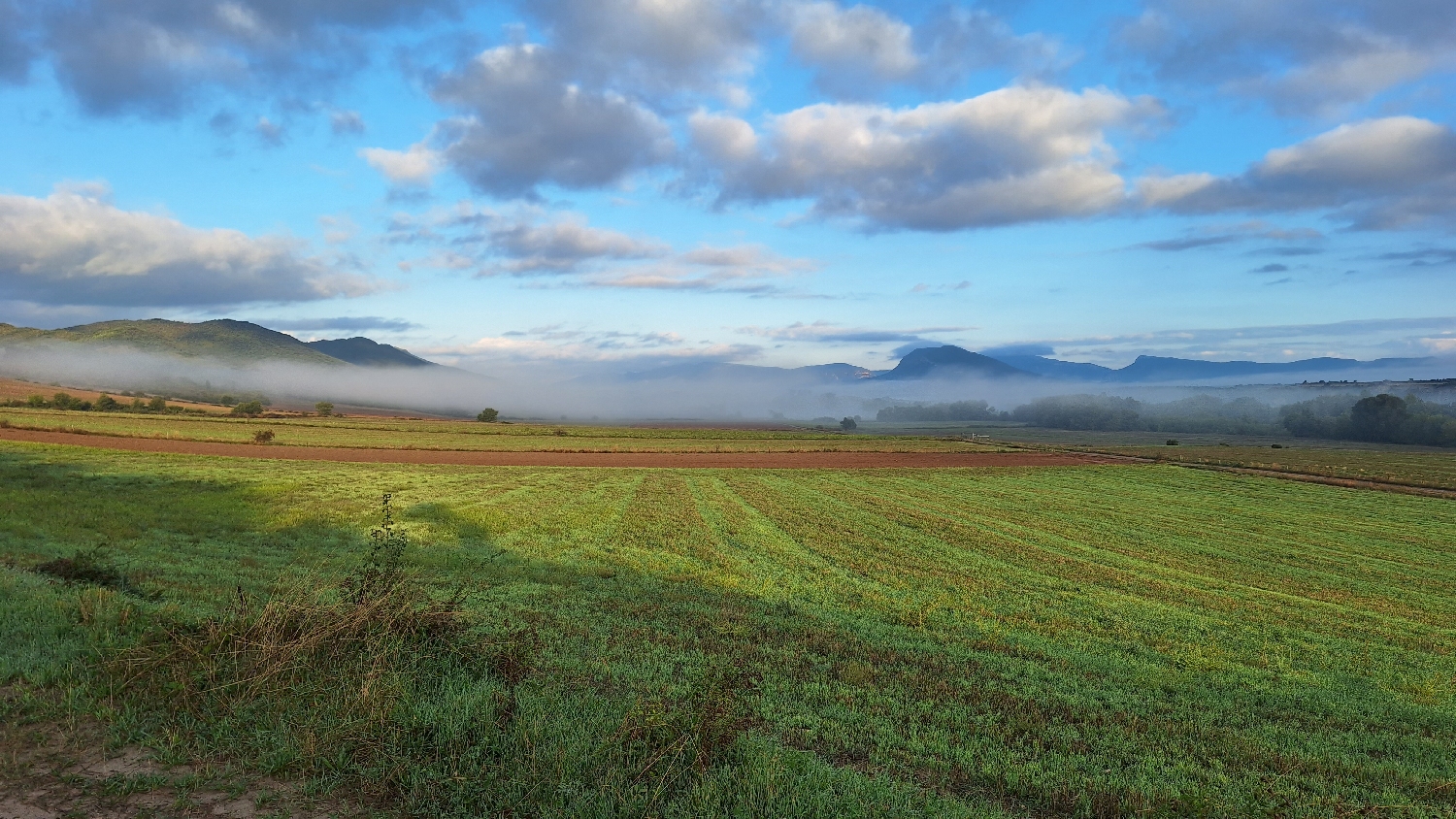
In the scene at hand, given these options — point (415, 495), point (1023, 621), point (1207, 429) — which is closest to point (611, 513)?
point (415, 495)

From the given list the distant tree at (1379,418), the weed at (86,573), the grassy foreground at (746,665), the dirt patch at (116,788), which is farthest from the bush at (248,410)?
the distant tree at (1379,418)

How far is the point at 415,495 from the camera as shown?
3011cm

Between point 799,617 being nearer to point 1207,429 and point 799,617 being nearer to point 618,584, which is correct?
point 618,584

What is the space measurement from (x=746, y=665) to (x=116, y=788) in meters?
6.74

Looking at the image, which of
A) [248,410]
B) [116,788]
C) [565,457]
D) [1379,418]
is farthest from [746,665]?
[1379,418]

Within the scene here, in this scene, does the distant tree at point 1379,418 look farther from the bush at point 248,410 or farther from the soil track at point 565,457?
the bush at point 248,410

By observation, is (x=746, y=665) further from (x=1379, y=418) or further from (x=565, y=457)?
(x=1379, y=418)

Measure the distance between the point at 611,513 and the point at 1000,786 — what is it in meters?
20.9

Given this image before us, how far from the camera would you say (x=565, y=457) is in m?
60.5

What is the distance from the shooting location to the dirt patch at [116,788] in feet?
17.7

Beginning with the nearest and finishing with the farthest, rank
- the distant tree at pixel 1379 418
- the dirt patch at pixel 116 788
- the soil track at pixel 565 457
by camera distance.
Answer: the dirt patch at pixel 116 788
the soil track at pixel 565 457
the distant tree at pixel 1379 418

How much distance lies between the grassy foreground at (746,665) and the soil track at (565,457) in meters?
30.6

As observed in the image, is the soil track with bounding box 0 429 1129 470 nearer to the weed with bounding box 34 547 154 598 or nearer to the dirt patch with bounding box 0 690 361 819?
the weed with bounding box 34 547 154 598

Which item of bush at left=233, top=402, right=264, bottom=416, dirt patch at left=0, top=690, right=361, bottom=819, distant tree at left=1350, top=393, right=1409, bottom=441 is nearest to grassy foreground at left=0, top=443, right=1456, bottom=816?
dirt patch at left=0, top=690, right=361, bottom=819
